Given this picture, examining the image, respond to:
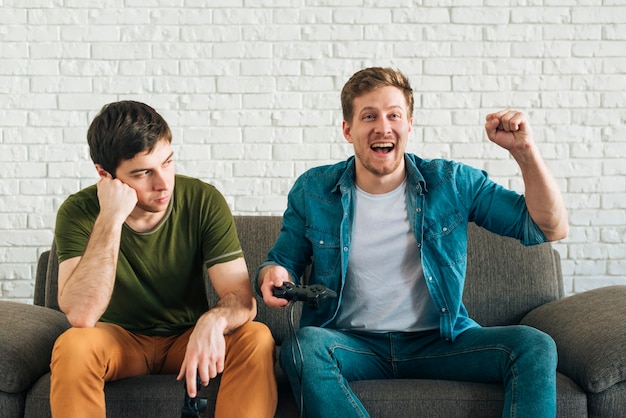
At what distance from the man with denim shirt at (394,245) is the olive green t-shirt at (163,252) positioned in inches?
7.3

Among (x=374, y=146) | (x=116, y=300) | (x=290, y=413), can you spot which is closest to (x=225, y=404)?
(x=290, y=413)

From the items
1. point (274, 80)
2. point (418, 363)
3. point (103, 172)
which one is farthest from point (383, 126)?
point (274, 80)

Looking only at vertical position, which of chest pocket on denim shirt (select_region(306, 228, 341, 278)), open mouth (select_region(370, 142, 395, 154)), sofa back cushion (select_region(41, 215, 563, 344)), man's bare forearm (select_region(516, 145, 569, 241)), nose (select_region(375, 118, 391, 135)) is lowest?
sofa back cushion (select_region(41, 215, 563, 344))

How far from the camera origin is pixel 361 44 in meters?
3.52

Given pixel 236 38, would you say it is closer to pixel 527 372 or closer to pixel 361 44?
pixel 361 44

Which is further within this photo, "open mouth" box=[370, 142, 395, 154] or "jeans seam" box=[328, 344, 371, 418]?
"open mouth" box=[370, 142, 395, 154]

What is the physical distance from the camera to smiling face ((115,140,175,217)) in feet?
7.05

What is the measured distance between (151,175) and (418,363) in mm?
914

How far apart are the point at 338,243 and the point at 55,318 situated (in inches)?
36.4

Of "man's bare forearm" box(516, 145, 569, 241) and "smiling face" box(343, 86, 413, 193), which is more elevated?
"smiling face" box(343, 86, 413, 193)

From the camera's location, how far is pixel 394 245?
2340 mm

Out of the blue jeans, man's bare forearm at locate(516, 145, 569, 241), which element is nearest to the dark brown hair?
the blue jeans

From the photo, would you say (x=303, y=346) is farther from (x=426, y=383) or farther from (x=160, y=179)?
(x=160, y=179)

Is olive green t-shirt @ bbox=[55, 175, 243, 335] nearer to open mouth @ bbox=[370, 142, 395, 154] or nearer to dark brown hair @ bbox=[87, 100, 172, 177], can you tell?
dark brown hair @ bbox=[87, 100, 172, 177]
